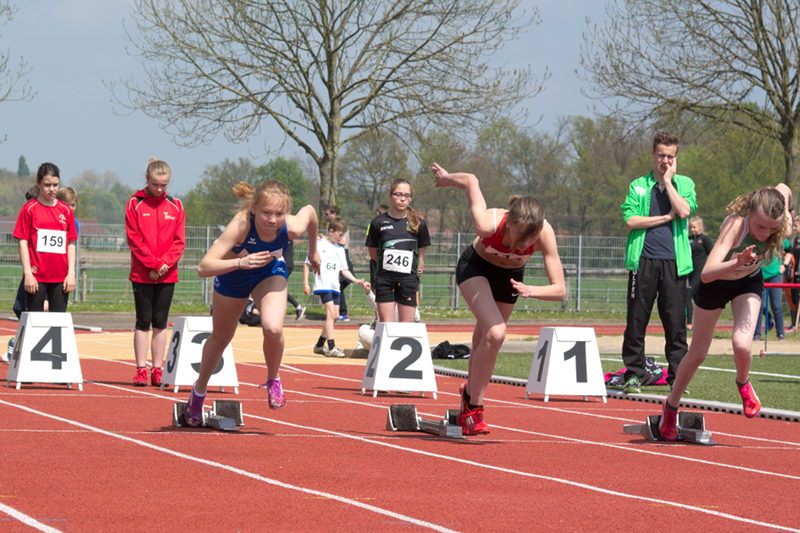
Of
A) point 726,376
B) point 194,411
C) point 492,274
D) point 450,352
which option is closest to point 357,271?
point 450,352

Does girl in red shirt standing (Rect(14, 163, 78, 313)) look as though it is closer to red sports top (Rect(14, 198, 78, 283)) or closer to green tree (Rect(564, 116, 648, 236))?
red sports top (Rect(14, 198, 78, 283))

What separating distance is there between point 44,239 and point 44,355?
1.27 m

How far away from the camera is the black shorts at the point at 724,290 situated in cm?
839

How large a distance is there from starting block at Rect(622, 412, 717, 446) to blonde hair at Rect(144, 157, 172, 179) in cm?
490

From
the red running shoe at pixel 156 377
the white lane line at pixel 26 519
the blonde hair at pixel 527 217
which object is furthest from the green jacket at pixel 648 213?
the white lane line at pixel 26 519

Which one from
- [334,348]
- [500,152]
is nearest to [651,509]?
[334,348]

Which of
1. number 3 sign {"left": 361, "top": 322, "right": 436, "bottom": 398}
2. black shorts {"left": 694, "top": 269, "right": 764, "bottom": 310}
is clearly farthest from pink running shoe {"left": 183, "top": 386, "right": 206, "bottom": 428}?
black shorts {"left": 694, "top": 269, "right": 764, "bottom": 310}

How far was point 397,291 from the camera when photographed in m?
12.5

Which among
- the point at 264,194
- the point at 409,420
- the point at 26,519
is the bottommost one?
the point at 26,519

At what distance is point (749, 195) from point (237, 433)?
3723 millimetres

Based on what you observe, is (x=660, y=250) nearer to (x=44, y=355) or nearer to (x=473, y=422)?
(x=473, y=422)

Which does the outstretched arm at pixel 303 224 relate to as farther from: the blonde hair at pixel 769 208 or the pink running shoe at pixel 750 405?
the pink running shoe at pixel 750 405

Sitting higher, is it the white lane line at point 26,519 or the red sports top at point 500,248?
the red sports top at point 500,248

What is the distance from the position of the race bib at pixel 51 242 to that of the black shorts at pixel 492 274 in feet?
16.6
